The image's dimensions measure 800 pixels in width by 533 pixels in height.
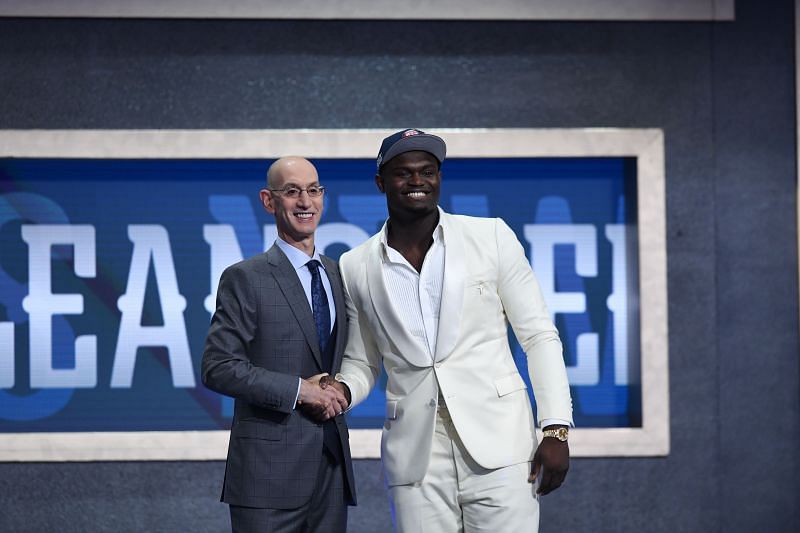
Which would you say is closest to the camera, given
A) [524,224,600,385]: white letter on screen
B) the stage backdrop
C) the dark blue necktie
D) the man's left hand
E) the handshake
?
the man's left hand

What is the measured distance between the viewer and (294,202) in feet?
9.69

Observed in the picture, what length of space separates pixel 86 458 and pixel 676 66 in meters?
3.80

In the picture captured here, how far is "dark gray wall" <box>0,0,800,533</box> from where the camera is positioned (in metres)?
5.09

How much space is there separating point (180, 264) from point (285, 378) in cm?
254

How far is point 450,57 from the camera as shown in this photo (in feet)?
17.0

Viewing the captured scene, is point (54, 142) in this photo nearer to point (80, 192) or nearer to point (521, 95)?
point (80, 192)

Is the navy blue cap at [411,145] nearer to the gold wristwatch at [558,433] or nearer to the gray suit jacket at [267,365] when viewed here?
the gray suit jacket at [267,365]

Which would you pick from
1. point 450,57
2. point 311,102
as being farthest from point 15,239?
point 450,57

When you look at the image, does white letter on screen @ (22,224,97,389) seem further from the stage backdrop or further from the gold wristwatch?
the gold wristwatch

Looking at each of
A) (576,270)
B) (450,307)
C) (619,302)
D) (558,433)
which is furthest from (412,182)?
(619,302)

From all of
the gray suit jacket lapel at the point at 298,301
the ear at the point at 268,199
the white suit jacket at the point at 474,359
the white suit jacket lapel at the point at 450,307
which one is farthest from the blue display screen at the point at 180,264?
the white suit jacket lapel at the point at 450,307

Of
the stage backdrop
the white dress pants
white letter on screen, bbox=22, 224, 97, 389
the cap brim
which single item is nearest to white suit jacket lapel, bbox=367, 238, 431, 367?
the white dress pants

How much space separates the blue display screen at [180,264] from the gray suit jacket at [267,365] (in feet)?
7.48

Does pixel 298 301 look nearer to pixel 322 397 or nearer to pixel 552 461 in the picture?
pixel 322 397
